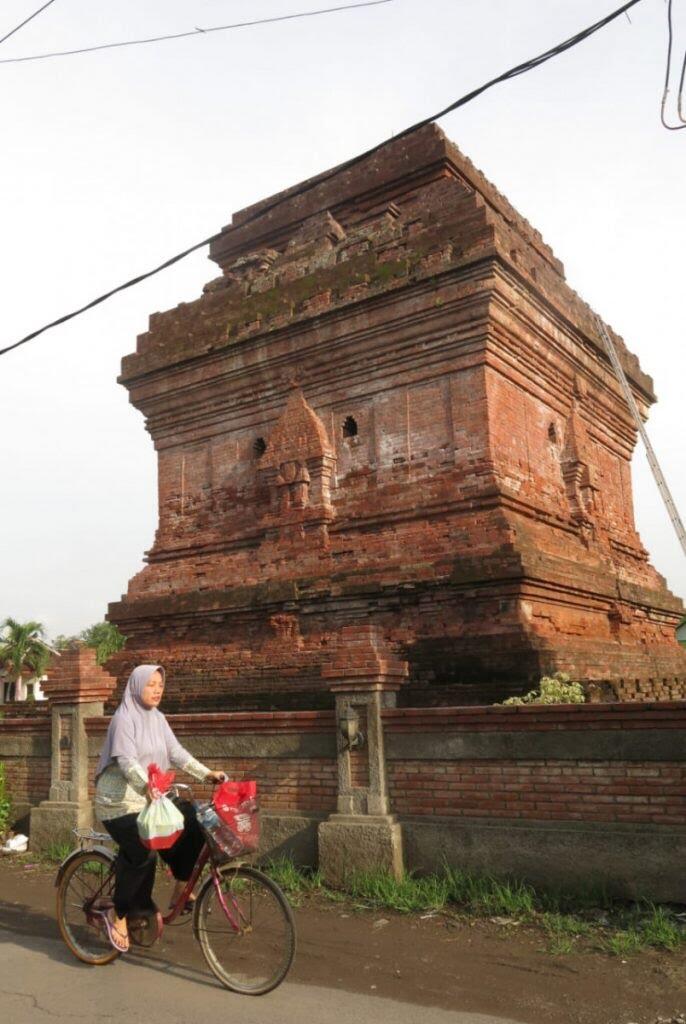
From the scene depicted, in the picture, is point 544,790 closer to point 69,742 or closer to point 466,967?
point 466,967

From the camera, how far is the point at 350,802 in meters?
6.67

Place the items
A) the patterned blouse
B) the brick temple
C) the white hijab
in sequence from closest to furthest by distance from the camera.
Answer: the patterned blouse < the white hijab < the brick temple

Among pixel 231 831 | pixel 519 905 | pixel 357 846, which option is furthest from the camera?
pixel 357 846

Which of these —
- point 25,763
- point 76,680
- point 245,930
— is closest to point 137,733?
point 245,930

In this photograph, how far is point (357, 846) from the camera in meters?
6.50

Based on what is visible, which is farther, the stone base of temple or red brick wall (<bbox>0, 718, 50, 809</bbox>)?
red brick wall (<bbox>0, 718, 50, 809</bbox>)

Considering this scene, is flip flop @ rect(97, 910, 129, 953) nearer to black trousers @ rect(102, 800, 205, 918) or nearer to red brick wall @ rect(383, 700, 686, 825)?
black trousers @ rect(102, 800, 205, 918)

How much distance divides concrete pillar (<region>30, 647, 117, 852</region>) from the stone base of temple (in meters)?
2.99

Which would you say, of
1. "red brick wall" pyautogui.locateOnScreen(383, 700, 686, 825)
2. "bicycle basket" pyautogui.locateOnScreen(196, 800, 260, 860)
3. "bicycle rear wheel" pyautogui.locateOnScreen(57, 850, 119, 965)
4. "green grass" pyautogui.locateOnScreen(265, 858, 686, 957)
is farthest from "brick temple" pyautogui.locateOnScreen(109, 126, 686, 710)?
"bicycle basket" pyautogui.locateOnScreen(196, 800, 260, 860)

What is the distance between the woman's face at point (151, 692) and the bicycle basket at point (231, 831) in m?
0.69

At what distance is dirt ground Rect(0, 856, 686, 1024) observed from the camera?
426cm

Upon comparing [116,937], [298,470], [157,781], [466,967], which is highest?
[298,470]

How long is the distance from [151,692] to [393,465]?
6138 mm

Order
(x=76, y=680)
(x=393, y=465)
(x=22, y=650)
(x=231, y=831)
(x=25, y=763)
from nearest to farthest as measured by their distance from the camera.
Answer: (x=231, y=831), (x=76, y=680), (x=25, y=763), (x=393, y=465), (x=22, y=650)
